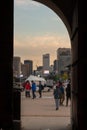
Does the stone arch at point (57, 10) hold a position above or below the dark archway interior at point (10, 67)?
above

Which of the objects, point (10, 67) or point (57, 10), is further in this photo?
point (57, 10)

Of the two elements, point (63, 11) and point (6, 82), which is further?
point (63, 11)

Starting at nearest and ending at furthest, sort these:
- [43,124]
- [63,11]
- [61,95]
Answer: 1. [63,11]
2. [43,124]
3. [61,95]

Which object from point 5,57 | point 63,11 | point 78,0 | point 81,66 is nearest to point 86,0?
point 78,0

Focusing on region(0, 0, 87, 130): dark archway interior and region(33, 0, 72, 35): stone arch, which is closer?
region(0, 0, 87, 130): dark archway interior

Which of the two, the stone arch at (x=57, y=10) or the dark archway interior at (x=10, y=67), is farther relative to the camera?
the stone arch at (x=57, y=10)

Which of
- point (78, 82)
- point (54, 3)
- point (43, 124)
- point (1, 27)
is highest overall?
point (54, 3)

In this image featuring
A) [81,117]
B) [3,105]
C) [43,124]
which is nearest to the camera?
[81,117]

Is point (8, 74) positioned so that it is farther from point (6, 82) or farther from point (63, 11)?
point (63, 11)

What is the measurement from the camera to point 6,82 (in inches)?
653

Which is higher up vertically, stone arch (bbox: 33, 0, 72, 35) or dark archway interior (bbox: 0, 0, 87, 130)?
stone arch (bbox: 33, 0, 72, 35)

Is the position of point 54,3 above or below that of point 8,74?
above

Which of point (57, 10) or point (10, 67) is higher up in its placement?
point (57, 10)

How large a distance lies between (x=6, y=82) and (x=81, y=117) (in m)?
2.76
